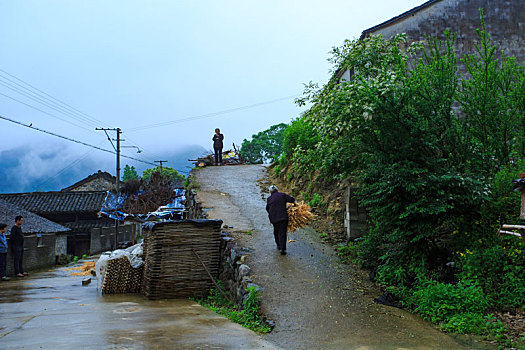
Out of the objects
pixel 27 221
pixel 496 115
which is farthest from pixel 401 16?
pixel 27 221

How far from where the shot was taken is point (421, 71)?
9734 mm

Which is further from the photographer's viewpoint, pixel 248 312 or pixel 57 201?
pixel 57 201

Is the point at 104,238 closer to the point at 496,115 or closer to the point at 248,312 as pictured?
the point at 248,312

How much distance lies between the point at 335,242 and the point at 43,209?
26.8 m

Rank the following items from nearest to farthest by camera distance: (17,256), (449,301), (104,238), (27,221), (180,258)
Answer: (449,301)
(180,258)
(17,256)
(27,221)
(104,238)

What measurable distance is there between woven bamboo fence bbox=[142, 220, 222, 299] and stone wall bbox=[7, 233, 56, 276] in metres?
10.6

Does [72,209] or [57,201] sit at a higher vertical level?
[57,201]

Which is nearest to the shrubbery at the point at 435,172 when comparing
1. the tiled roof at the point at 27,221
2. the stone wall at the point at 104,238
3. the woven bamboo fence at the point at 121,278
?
the woven bamboo fence at the point at 121,278

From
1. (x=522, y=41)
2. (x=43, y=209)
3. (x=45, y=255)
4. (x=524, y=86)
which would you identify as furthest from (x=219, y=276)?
(x=43, y=209)

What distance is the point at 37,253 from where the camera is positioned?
64.6ft

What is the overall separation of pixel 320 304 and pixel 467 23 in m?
14.4

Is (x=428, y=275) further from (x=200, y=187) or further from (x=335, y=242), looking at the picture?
(x=200, y=187)

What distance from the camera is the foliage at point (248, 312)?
6820 mm

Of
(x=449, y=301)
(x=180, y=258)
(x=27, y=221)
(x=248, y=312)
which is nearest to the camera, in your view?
(x=449, y=301)
